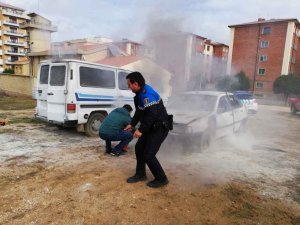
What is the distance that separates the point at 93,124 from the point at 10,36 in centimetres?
6684

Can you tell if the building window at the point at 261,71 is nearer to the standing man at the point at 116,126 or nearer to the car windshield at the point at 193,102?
the car windshield at the point at 193,102

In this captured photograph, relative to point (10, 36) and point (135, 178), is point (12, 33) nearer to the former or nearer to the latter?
point (10, 36)

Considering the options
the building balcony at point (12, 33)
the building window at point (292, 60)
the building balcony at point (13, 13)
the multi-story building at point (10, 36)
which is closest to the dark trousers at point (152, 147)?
the building window at point (292, 60)

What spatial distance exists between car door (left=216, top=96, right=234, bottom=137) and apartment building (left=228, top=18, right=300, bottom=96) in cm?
3117

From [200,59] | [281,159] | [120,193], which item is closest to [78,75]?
[120,193]

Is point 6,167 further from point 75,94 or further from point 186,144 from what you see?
point 186,144

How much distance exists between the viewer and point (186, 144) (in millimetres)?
5906

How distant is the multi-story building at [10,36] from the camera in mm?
61094

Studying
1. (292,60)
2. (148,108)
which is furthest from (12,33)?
(148,108)

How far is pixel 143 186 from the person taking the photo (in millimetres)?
4031

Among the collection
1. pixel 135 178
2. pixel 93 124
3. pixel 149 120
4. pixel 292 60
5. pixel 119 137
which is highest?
pixel 292 60

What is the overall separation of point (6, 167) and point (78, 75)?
3037 mm

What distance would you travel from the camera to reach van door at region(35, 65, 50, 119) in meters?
7.58

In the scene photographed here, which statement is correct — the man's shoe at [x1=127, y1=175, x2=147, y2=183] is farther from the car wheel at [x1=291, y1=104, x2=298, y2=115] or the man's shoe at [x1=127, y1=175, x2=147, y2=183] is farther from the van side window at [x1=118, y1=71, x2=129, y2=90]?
the car wheel at [x1=291, y1=104, x2=298, y2=115]
